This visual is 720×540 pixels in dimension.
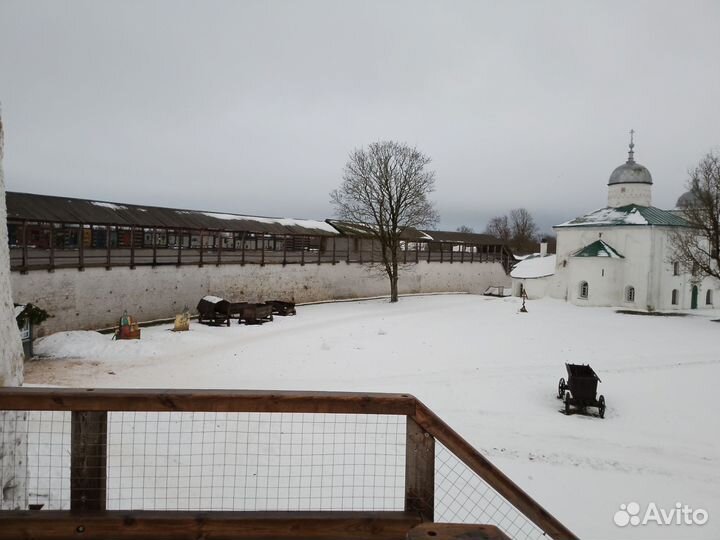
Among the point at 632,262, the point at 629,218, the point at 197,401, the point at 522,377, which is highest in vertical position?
the point at 629,218

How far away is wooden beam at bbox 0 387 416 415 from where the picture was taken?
231cm

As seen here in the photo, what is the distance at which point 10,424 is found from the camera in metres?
3.11

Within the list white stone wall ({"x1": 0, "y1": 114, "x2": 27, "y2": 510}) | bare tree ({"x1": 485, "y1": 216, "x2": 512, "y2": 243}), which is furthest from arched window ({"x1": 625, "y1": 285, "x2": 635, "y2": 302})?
bare tree ({"x1": 485, "y1": 216, "x2": 512, "y2": 243})

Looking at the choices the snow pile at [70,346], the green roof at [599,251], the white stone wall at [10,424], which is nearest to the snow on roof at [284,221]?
the snow pile at [70,346]

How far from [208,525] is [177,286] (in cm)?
2216

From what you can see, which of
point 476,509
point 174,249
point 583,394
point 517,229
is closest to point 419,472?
point 476,509

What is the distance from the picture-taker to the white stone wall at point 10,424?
305cm

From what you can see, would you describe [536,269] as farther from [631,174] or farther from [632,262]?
[631,174]

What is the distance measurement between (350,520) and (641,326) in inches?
968

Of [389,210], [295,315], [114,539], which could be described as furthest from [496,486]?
[389,210]

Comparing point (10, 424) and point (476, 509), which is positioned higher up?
point (10, 424)

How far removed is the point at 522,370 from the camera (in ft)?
45.6

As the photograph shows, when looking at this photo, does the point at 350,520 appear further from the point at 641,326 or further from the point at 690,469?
the point at 641,326

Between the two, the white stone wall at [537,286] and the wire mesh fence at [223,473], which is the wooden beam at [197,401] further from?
the white stone wall at [537,286]
